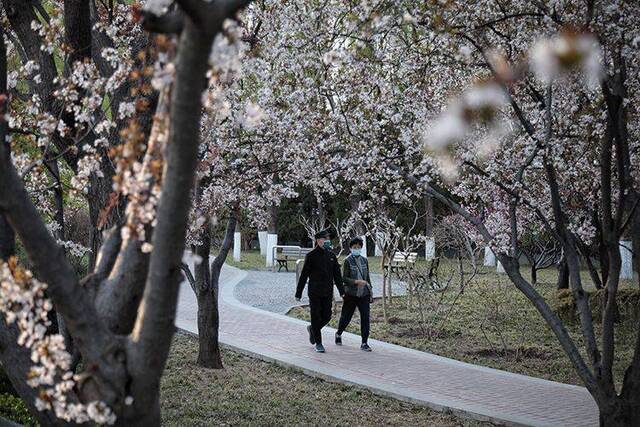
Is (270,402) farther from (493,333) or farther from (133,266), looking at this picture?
(493,333)

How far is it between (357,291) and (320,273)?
62 centimetres

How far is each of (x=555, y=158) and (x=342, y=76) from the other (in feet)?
8.26

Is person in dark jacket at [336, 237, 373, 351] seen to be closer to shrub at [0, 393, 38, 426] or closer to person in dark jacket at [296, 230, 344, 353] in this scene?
person in dark jacket at [296, 230, 344, 353]

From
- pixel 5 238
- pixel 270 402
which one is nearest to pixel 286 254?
pixel 270 402

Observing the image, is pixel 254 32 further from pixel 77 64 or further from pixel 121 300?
pixel 121 300

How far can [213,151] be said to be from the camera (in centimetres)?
854

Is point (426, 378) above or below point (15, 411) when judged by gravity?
below

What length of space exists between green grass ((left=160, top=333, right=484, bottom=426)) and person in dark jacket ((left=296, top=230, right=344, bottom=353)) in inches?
53.9

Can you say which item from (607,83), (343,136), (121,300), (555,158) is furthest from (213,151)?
(121,300)

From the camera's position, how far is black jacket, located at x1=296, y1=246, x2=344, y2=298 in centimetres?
1164

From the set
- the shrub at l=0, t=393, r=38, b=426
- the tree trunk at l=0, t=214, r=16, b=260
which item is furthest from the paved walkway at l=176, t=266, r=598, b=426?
the tree trunk at l=0, t=214, r=16, b=260

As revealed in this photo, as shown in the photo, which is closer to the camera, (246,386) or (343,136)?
(343,136)

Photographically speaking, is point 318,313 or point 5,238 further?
point 318,313

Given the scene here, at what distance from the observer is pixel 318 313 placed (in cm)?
1142
